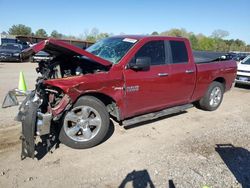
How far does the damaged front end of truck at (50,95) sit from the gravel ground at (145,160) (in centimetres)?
39

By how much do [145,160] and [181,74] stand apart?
91.8 inches

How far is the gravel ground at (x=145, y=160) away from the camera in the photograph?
3385mm

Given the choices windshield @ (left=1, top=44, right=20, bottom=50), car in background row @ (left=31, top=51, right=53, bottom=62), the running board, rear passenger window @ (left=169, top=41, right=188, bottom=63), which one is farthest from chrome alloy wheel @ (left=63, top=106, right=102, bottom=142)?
windshield @ (left=1, top=44, right=20, bottom=50)

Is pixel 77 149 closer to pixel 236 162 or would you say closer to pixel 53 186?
pixel 53 186

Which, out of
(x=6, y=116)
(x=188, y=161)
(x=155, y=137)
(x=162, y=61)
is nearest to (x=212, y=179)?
(x=188, y=161)

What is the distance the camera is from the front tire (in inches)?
162

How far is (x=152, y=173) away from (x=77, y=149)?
4.64ft

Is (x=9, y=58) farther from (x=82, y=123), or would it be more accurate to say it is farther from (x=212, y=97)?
(x=82, y=123)

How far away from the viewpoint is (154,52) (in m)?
5.02

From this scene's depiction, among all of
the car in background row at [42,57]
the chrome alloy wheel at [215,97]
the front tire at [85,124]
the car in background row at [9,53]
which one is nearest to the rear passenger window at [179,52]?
the chrome alloy wheel at [215,97]

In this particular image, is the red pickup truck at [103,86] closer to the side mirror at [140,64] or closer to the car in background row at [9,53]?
the side mirror at [140,64]

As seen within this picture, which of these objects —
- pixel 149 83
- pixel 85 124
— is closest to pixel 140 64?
pixel 149 83

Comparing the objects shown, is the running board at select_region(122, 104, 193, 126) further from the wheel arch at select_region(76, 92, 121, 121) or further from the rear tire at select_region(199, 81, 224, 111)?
the rear tire at select_region(199, 81, 224, 111)

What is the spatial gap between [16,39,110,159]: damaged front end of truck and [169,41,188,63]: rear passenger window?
179 cm
